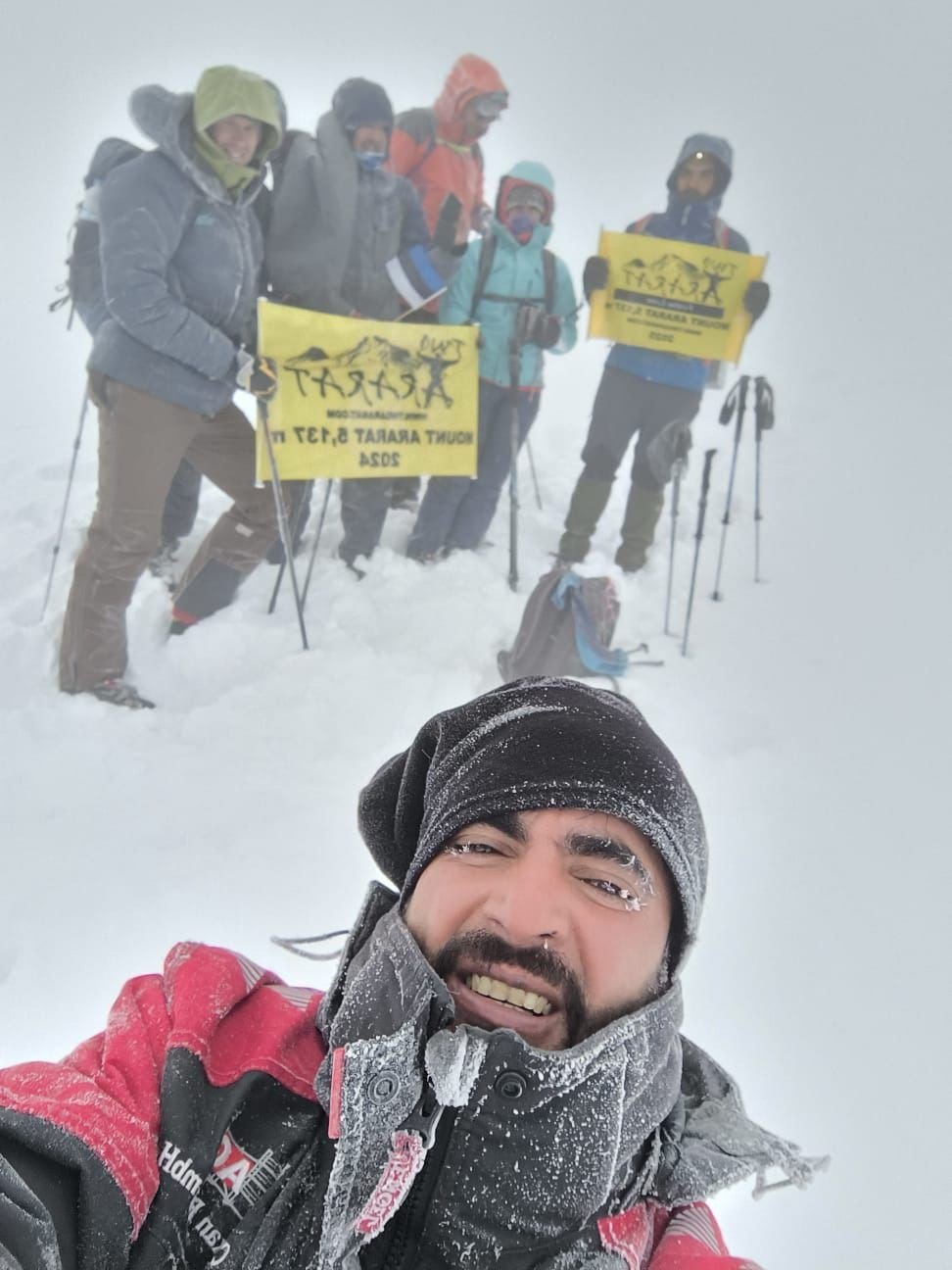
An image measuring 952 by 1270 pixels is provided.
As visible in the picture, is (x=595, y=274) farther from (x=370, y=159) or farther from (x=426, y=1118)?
(x=426, y=1118)

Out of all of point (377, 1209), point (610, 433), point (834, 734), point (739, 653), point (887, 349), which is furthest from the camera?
point (887, 349)

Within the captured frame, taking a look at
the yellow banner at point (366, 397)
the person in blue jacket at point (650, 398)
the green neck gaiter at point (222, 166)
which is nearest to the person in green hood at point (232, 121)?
the green neck gaiter at point (222, 166)

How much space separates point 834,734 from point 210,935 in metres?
2.43

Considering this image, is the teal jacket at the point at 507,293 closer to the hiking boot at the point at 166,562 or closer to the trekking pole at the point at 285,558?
the trekking pole at the point at 285,558

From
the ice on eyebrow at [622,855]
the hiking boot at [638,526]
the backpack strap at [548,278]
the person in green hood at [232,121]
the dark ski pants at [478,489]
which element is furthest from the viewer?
the hiking boot at [638,526]

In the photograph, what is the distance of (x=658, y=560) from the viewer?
4453mm

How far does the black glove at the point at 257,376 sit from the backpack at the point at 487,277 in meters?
1.18

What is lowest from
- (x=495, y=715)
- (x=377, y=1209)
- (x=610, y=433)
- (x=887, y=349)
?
(x=377, y=1209)

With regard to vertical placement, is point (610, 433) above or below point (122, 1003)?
above

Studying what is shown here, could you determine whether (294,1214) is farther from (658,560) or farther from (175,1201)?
(658,560)

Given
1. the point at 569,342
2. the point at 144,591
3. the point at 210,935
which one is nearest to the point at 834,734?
the point at 569,342

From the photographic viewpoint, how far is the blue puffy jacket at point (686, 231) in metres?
3.70

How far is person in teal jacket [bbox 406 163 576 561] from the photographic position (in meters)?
3.68

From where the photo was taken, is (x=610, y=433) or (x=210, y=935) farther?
(x=610, y=433)
